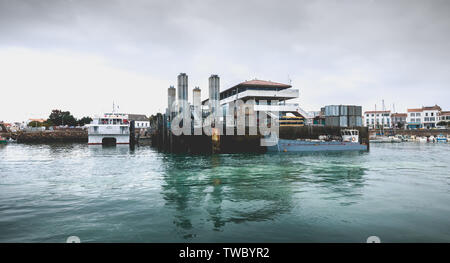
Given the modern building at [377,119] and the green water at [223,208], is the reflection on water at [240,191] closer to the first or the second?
the green water at [223,208]

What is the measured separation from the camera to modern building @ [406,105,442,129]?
11475 centimetres

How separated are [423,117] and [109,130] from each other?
436ft

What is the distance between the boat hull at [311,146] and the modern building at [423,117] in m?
98.9

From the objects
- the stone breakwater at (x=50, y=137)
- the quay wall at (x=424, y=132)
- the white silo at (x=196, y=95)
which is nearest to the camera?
the white silo at (x=196, y=95)


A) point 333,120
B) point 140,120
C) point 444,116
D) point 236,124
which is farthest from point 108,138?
point 444,116

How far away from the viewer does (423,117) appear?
4648 inches

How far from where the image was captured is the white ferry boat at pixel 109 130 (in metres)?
51.9

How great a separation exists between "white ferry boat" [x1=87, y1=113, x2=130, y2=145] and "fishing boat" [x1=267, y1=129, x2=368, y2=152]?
32.3m

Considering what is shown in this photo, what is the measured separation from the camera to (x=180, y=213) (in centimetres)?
980

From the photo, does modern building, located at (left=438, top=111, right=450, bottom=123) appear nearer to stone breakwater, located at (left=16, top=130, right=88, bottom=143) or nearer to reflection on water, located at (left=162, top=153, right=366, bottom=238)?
reflection on water, located at (left=162, top=153, right=366, bottom=238)

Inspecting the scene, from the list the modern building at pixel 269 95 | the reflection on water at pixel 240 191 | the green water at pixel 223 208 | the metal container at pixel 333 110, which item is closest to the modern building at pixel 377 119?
the modern building at pixel 269 95

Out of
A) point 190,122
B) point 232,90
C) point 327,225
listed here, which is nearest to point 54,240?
point 327,225

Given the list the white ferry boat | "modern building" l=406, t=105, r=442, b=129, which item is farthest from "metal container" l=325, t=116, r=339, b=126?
"modern building" l=406, t=105, r=442, b=129
